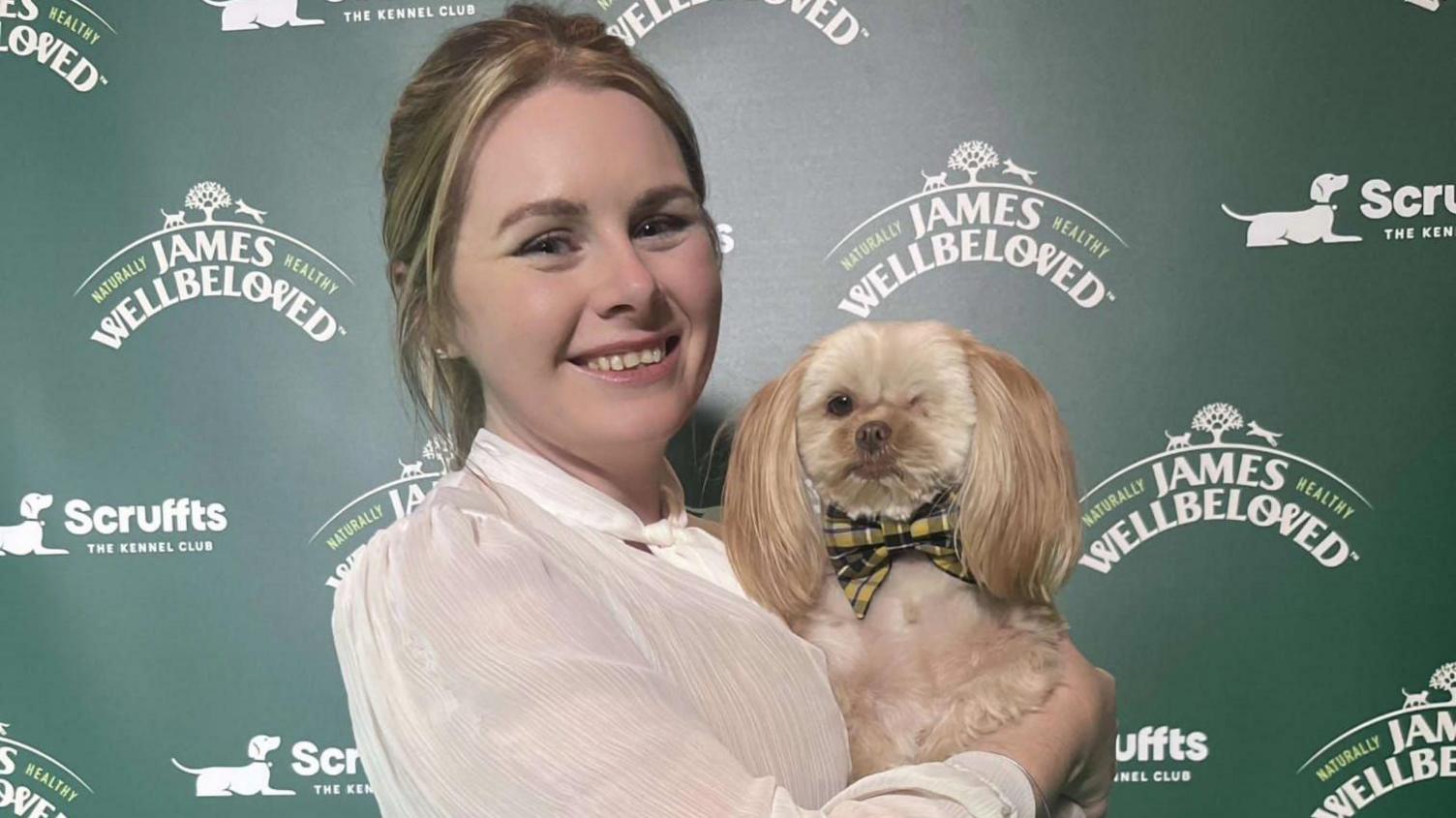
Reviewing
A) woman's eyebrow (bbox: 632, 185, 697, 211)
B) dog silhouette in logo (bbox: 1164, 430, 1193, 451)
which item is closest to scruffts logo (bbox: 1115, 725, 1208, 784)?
dog silhouette in logo (bbox: 1164, 430, 1193, 451)

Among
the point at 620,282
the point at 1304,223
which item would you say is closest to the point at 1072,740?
the point at 620,282

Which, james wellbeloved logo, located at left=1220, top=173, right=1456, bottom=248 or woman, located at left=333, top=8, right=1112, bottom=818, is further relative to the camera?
james wellbeloved logo, located at left=1220, top=173, right=1456, bottom=248

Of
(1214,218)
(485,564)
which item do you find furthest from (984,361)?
(1214,218)

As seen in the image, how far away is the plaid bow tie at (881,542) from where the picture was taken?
4.97 ft

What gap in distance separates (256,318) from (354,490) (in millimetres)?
373

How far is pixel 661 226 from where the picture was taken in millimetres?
1491

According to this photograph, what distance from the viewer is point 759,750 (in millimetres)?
1326

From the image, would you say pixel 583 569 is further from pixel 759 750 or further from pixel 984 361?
pixel 984 361

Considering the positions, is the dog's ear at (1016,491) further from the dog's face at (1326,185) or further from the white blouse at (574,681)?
the dog's face at (1326,185)

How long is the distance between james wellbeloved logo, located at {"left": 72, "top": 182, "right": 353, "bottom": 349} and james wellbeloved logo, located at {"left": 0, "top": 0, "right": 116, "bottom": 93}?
0.29 meters

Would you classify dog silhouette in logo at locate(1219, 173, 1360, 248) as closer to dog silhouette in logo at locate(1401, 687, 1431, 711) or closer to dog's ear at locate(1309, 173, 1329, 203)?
dog's ear at locate(1309, 173, 1329, 203)

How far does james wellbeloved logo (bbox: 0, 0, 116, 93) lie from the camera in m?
2.38

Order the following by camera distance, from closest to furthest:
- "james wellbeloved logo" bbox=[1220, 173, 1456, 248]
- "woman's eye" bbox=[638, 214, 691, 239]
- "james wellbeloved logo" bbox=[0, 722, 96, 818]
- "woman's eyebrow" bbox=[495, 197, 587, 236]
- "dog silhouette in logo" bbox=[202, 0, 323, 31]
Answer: "woman's eyebrow" bbox=[495, 197, 587, 236] → "woman's eye" bbox=[638, 214, 691, 239] → "james wellbeloved logo" bbox=[1220, 173, 1456, 248] → "dog silhouette in logo" bbox=[202, 0, 323, 31] → "james wellbeloved logo" bbox=[0, 722, 96, 818]

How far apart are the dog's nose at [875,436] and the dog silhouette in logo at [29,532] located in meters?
1.72
